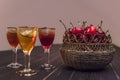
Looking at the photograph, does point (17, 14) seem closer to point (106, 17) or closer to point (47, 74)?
point (106, 17)

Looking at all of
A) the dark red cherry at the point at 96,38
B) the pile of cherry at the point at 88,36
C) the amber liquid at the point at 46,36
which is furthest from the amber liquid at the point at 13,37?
the dark red cherry at the point at 96,38

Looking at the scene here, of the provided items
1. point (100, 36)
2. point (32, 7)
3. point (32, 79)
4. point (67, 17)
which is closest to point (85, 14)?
point (67, 17)

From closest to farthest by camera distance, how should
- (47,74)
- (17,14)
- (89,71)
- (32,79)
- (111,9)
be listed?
(32,79)
(47,74)
(89,71)
(17,14)
(111,9)

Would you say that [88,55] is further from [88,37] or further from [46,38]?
[46,38]

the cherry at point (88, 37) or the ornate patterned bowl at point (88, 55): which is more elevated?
the cherry at point (88, 37)

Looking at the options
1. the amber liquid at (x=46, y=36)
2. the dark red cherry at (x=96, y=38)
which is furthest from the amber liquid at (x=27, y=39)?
the dark red cherry at (x=96, y=38)

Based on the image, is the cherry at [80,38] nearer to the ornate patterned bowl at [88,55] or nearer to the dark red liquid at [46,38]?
the ornate patterned bowl at [88,55]

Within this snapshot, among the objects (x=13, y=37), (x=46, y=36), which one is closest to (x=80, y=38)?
(x=46, y=36)

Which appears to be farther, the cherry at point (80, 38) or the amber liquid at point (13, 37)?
the amber liquid at point (13, 37)
